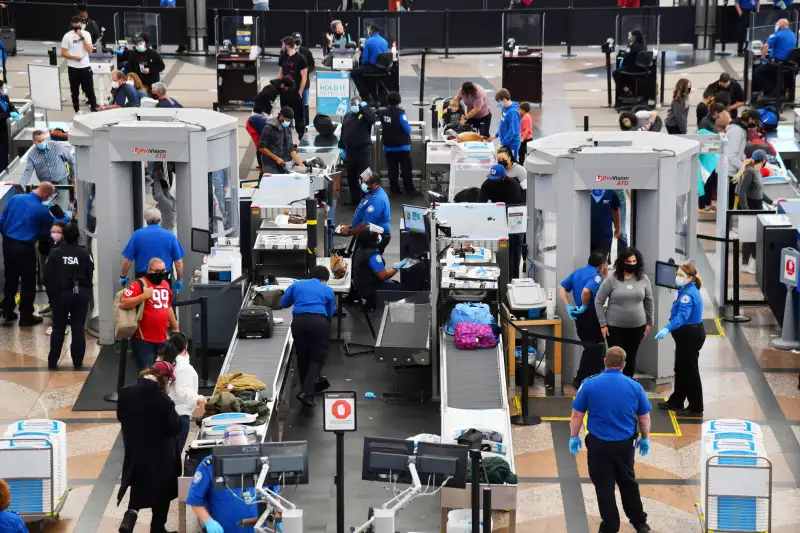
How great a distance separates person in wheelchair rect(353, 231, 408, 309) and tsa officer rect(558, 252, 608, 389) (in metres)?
2.44

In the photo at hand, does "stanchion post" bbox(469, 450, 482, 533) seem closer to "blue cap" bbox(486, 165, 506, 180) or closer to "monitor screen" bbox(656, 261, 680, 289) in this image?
"monitor screen" bbox(656, 261, 680, 289)

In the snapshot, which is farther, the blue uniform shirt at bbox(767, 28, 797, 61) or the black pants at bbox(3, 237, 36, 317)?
the blue uniform shirt at bbox(767, 28, 797, 61)

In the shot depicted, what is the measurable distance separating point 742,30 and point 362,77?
33.0 ft

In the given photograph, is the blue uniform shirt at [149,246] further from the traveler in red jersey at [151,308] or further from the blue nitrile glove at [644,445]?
the blue nitrile glove at [644,445]

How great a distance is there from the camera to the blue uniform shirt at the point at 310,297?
1395 centimetres

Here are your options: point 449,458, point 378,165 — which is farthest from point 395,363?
point 378,165

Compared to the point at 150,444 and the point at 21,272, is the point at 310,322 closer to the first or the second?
the point at 150,444

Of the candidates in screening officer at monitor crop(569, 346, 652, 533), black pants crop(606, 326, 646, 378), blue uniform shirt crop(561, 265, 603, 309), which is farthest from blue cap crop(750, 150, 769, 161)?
screening officer at monitor crop(569, 346, 652, 533)

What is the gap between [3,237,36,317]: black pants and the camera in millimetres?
16047

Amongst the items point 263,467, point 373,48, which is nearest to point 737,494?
point 263,467

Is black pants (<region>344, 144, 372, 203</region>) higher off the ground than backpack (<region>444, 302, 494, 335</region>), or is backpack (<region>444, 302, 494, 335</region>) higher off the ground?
black pants (<region>344, 144, 372, 203</region>)

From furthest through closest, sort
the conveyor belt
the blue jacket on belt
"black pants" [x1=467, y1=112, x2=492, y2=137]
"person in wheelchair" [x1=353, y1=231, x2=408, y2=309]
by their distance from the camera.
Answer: "black pants" [x1=467, y1=112, x2=492, y2=137], the blue jacket on belt, "person in wheelchair" [x1=353, y1=231, x2=408, y2=309], the conveyor belt

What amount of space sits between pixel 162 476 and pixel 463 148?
1008 centimetres

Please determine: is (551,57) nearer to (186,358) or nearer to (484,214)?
(484,214)
